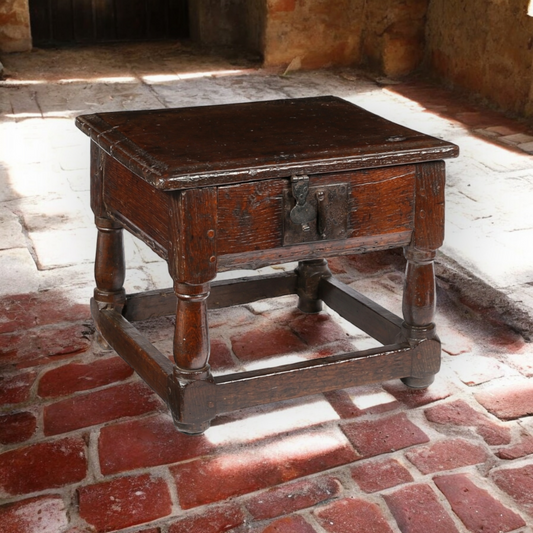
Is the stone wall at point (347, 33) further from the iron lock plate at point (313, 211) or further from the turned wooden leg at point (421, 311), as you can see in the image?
the iron lock plate at point (313, 211)

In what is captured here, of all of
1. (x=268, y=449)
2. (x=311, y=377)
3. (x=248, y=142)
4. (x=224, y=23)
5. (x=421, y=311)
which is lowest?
(x=268, y=449)

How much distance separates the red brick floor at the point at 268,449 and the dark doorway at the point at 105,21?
5.92 m

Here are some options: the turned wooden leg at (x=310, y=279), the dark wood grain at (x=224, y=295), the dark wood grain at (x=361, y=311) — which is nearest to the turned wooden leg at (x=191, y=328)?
the dark wood grain at (x=224, y=295)

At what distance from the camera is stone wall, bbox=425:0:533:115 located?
18.9 feet

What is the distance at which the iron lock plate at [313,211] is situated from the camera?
218 cm

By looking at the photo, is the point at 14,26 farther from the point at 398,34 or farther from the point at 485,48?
the point at 485,48

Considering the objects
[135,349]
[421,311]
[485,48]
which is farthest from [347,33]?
[135,349]

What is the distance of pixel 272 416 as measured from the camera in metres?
2.45

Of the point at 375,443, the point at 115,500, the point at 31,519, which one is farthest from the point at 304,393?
the point at 31,519

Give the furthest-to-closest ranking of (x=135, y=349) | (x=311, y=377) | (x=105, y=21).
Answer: (x=105, y=21)
(x=135, y=349)
(x=311, y=377)

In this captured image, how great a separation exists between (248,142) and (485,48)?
14.2 feet

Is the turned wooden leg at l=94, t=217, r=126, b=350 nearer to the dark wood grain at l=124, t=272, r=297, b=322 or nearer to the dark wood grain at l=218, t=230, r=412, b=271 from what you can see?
the dark wood grain at l=124, t=272, r=297, b=322

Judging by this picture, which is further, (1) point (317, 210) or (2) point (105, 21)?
(2) point (105, 21)

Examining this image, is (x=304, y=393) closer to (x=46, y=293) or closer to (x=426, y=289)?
(x=426, y=289)
